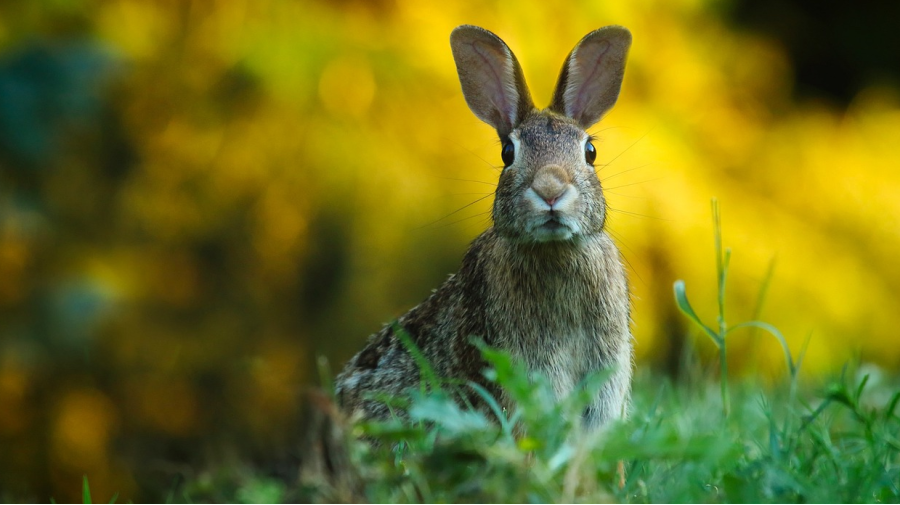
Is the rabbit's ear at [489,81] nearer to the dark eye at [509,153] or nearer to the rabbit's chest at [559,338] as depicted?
the dark eye at [509,153]

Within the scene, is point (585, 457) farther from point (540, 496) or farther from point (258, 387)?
point (258, 387)

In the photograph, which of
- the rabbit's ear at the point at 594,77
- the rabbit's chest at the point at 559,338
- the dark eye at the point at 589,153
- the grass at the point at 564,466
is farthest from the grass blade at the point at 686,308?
the rabbit's ear at the point at 594,77

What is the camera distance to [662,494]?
166cm

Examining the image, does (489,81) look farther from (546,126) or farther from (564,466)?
(564,466)

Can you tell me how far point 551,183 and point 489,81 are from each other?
0.62 m

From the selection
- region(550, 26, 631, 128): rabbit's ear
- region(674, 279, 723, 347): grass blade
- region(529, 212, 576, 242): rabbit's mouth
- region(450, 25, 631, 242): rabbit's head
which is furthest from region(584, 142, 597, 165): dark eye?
region(674, 279, 723, 347): grass blade

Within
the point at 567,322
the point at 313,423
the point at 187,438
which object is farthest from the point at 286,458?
the point at 187,438

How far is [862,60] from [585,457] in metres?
5.73

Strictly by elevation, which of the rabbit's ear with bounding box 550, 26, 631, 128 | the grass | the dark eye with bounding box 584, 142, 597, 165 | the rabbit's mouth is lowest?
the grass

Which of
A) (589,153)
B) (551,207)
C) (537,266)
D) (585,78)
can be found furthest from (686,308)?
(585,78)

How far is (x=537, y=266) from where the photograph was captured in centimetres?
285

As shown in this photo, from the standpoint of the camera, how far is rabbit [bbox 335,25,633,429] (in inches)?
107

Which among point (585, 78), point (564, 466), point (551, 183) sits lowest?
point (564, 466)

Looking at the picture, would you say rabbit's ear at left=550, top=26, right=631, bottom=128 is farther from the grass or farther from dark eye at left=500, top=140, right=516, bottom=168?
the grass
